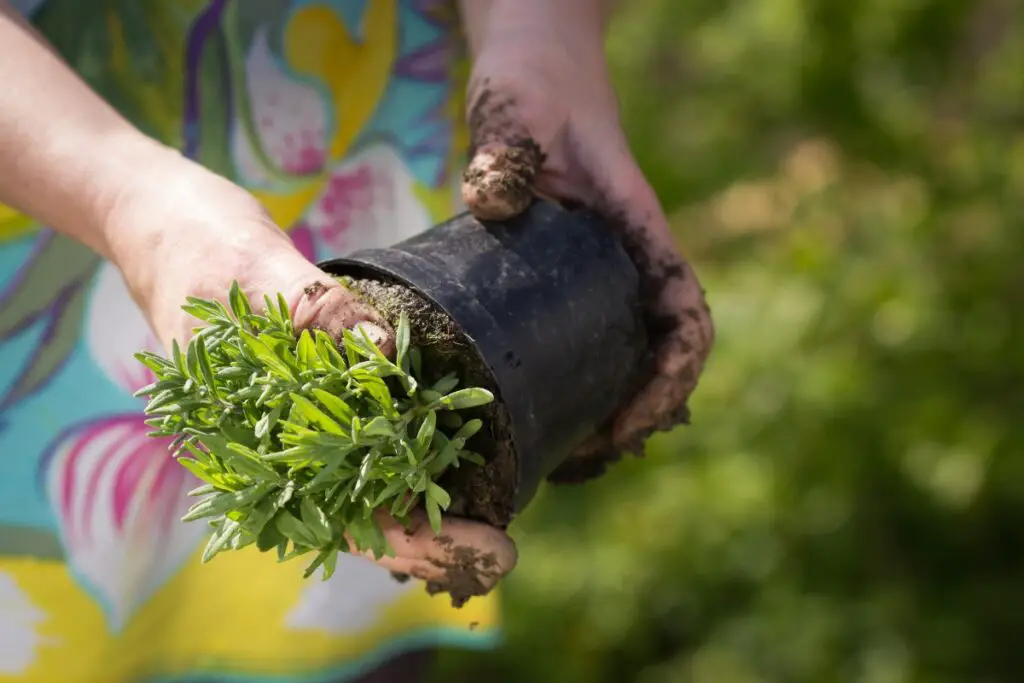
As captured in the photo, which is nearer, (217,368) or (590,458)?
(217,368)

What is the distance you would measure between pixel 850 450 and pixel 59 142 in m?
1.59

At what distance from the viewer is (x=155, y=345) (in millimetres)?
1221

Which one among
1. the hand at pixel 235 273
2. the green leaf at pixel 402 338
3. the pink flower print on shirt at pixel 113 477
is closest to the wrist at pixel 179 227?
the hand at pixel 235 273

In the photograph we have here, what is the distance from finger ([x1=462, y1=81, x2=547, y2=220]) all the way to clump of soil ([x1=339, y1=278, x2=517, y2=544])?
134 mm

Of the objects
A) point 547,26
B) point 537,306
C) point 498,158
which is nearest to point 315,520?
point 537,306

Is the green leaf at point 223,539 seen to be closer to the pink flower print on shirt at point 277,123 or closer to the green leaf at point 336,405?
the green leaf at point 336,405

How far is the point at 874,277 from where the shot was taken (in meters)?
2.07

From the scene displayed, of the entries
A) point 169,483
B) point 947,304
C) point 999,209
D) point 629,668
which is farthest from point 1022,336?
point 169,483

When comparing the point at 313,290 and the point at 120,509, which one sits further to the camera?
the point at 120,509

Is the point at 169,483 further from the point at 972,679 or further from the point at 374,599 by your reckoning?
the point at 972,679

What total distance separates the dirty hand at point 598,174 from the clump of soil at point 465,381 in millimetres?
230

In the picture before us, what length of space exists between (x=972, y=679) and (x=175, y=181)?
1.66m

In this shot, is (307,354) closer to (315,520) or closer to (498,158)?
(315,520)

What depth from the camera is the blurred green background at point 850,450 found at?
192cm
